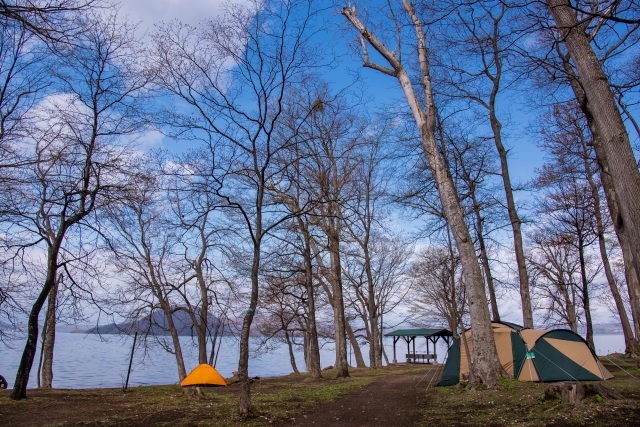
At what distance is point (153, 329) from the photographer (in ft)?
61.0

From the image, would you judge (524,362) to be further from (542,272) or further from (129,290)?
(542,272)

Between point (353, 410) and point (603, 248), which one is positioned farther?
point (603, 248)

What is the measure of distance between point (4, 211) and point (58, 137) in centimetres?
235

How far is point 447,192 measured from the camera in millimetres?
9992

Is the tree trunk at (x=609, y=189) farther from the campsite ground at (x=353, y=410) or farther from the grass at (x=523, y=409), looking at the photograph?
the grass at (x=523, y=409)

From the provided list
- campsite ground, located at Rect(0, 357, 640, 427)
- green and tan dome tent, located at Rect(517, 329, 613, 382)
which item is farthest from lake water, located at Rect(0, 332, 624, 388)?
green and tan dome tent, located at Rect(517, 329, 613, 382)

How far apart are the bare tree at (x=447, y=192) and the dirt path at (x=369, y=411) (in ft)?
5.45

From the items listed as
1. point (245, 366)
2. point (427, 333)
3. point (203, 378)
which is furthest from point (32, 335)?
point (427, 333)

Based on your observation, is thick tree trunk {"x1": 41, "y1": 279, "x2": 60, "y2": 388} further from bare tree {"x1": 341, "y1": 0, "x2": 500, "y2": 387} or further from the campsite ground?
bare tree {"x1": 341, "y1": 0, "x2": 500, "y2": 387}

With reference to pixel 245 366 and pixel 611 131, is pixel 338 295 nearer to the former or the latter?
pixel 245 366

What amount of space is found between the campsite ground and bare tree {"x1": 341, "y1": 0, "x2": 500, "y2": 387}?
68 centimetres

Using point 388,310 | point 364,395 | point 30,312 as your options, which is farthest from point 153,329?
point 388,310

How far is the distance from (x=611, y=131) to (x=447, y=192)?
400 cm

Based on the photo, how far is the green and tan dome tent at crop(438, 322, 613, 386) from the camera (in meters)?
10.9
